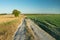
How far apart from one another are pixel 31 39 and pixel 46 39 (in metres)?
1.22

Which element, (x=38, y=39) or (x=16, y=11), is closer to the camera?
(x=38, y=39)

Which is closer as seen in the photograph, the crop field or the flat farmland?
the flat farmland

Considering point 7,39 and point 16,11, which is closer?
point 7,39

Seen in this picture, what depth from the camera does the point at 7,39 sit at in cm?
1367

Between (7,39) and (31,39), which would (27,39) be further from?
(7,39)

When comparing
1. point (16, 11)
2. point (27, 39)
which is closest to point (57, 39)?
point (27, 39)

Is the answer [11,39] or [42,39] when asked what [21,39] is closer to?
[11,39]

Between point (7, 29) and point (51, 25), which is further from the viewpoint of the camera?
point (51, 25)

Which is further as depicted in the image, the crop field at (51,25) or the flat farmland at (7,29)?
the crop field at (51,25)

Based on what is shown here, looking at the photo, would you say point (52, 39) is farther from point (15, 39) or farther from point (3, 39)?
point (3, 39)

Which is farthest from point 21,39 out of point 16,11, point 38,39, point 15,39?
point 16,11

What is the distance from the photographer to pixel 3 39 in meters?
13.6

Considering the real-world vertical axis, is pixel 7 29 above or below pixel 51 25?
above

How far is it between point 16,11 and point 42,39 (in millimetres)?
87253
